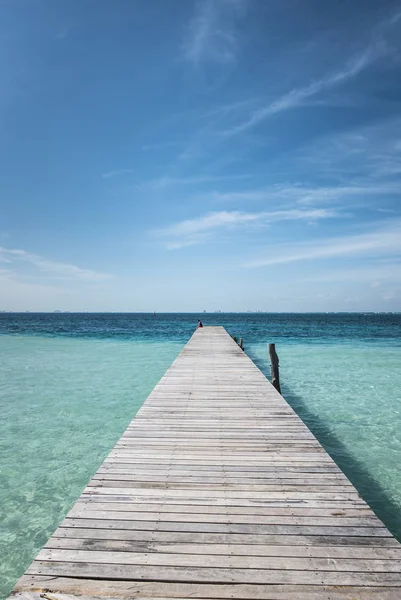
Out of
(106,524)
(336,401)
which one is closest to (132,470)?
(106,524)

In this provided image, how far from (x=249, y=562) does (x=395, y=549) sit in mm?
1209

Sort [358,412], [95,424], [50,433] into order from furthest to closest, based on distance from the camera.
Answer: [358,412] < [95,424] < [50,433]

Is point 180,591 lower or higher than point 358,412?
higher

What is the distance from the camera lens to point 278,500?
11.6 ft

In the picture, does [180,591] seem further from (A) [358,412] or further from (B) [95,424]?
(A) [358,412]

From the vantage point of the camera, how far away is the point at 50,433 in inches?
340

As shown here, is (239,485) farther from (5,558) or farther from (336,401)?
(336,401)

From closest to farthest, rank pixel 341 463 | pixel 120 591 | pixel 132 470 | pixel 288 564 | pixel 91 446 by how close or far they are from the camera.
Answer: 1. pixel 120 591
2. pixel 288 564
3. pixel 132 470
4. pixel 341 463
5. pixel 91 446

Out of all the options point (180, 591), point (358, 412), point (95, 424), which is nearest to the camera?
point (180, 591)

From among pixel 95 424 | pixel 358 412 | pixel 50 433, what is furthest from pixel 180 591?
pixel 358 412

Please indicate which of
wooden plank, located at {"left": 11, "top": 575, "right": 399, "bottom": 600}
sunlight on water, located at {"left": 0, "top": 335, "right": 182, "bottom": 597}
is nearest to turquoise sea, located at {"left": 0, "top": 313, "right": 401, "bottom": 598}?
sunlight on water, located at {"left": 0, "top": 335, "right": 182, "bottom": 597}

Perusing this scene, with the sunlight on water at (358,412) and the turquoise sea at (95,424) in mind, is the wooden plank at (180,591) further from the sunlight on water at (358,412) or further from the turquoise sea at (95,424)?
the sunlight on water at (358,412)

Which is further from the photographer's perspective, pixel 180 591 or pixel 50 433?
pixel 50 433

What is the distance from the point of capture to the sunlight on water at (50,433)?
488 cm
